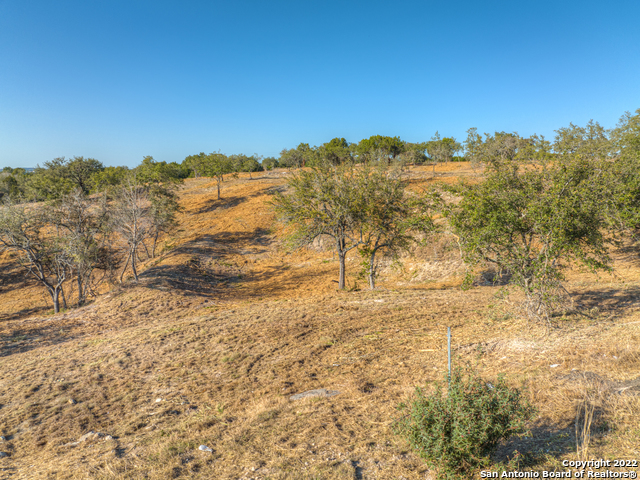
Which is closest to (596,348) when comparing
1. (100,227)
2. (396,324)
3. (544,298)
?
(544,298)

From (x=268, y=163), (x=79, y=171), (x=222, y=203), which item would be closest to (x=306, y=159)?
(x=222, y=203)

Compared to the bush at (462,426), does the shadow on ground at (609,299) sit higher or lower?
lower

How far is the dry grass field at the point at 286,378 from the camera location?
4918 mm

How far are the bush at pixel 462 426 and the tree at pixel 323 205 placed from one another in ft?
43.0

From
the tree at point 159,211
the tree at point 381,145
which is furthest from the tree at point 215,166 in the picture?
the tree at point 381,145

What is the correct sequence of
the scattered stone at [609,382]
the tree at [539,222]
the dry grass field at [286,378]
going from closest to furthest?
1. the dry grass field at [286,378]
2. the scattered stone at [609,382]
3. the tree at [539,222]

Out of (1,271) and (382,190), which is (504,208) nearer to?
(382,190)

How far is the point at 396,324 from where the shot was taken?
11.3 m

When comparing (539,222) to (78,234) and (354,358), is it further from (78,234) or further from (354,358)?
(78,234)

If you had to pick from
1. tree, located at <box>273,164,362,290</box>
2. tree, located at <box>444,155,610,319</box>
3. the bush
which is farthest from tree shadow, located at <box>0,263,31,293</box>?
the bush

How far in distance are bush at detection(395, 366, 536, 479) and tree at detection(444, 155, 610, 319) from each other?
5.57m

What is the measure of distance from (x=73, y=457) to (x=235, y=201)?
1661 inches

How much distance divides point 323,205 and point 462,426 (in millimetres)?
14564

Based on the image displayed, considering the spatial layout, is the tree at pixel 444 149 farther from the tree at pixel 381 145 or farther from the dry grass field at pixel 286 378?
the dry grass field at pixel 286 378
